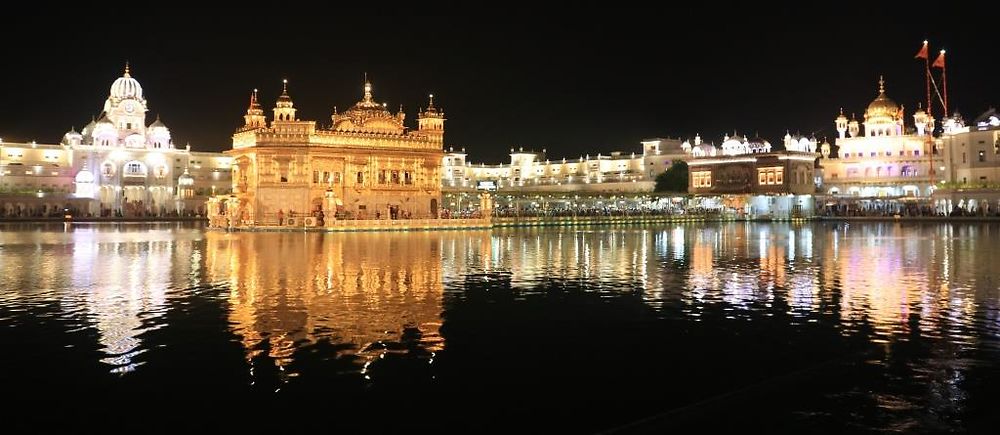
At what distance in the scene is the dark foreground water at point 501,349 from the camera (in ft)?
29.1

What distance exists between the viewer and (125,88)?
9669 cm

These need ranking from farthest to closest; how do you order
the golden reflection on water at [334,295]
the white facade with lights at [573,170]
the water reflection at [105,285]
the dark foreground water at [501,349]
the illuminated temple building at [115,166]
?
the white facade with lights at [573,170] → the illuminated temple building at [115,166] → the water reflection at [105,285] → the golden reflection on water at [334,295] → the dark foreground water at [501,349]

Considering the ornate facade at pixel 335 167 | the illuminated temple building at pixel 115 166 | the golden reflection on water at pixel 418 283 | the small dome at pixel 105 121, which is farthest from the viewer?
the small dome at pixel 105 121

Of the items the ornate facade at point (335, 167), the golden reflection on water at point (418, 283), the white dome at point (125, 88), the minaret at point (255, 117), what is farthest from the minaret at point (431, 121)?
the white dome at point (125, 88)

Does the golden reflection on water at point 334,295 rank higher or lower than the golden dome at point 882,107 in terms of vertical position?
lower

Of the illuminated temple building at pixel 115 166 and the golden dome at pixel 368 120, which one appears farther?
the illuminated temple building at pixel 115 166

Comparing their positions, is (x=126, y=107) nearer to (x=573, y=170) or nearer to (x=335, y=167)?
(x=335, y=167)

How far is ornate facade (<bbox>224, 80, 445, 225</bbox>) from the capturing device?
2297 inches

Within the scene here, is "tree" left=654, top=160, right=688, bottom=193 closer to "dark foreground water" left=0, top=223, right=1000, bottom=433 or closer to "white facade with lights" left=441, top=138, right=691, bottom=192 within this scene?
"white facade with lights" left=441, top=138, right=691, bottom=192

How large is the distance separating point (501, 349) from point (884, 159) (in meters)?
96.5

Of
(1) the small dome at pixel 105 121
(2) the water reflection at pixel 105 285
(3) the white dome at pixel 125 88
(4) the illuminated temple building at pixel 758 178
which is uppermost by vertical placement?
(3) the white dome at pixel 125 88

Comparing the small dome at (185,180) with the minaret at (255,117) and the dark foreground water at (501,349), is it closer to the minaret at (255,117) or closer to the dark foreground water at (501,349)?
the minaret at (255,117)

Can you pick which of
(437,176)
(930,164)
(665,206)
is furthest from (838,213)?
(437,176)

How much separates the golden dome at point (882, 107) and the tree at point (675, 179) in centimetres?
2250
